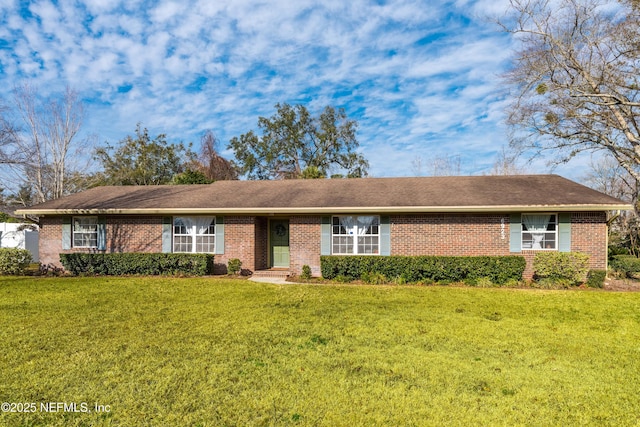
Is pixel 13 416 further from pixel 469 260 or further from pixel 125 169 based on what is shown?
pixel 125 169

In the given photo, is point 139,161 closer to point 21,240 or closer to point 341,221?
point 21,240

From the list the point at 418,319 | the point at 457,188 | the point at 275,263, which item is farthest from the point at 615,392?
the point at 275,263

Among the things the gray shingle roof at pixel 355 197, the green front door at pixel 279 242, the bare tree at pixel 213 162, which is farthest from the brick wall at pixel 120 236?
the bare tree at pixel 213 162

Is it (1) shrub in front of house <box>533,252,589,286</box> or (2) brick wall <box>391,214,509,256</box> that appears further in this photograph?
(2) brick wall <box>391,214,509,256</box>

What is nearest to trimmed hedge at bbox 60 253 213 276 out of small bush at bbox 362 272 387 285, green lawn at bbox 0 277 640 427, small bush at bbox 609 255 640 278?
green lawn at bbox 0 277 640 427

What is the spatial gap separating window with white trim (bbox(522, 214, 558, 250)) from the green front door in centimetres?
821

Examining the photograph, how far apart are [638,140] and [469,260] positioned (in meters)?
11.6

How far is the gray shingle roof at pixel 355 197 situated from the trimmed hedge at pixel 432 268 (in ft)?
5.10

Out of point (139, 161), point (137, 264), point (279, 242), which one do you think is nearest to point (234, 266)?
point (279, 242)

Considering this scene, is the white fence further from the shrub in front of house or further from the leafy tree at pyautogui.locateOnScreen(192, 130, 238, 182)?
the shrub in front of house

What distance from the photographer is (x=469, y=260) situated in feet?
39.2

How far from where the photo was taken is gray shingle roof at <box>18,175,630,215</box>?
12336 mm

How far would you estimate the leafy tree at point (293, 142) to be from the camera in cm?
3791

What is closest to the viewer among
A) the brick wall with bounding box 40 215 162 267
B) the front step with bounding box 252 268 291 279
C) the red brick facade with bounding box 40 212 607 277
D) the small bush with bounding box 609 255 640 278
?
the red brick facade with bounding box 40 212 607 277
